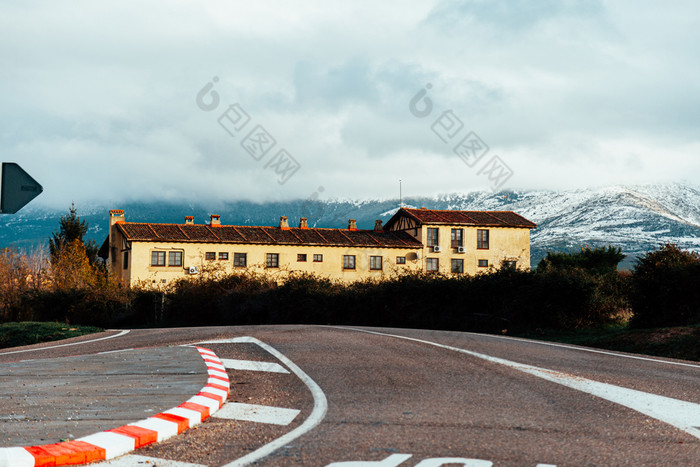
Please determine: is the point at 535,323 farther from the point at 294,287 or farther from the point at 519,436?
the point at 519,436

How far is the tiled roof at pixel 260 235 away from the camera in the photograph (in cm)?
5872

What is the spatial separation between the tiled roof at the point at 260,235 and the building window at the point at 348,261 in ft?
3.99

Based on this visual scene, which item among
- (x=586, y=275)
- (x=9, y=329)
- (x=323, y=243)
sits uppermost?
(x=323, y=243)

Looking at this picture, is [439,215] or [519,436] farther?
[439,215]

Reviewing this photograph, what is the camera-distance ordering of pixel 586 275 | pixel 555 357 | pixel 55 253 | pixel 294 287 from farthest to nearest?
pixel 55 253 < pixel 294 287 < pixel 586 275 < pixel 555 357

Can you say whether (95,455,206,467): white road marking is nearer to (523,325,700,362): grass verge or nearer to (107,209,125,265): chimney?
(523,325,700,362): grass verge

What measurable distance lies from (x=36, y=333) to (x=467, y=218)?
156ft

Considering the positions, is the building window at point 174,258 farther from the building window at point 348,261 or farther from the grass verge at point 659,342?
the grass verge at point 659,342

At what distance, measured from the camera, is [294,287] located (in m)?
39.0

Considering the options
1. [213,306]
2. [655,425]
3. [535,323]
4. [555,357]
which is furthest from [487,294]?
[655,425]

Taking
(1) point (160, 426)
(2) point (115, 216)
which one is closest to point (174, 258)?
(2) point (115, 216)

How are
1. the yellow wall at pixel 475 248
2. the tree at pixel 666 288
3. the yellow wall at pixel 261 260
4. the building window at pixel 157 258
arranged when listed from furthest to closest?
the yellow wall at pixel 475 248 → the building window at pixel 157 258 → the yellow wall at pixel 261 260 → the tree at pixel 666 288

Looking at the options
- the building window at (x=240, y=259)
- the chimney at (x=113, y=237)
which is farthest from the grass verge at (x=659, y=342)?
the chimney at (x=113, y=237)

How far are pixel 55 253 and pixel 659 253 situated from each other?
48.6 m
